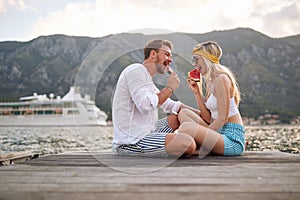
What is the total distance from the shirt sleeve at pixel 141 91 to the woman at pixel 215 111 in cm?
63

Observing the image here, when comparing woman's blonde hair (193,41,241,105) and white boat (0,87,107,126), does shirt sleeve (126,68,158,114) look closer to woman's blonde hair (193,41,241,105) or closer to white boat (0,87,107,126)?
woman's blonde hair (193,41,241,105)

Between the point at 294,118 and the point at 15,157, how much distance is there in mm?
59296

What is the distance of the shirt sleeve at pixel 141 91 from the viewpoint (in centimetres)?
377

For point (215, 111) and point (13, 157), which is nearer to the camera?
point (215, 111)

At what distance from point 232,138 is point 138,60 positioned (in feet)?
4.92

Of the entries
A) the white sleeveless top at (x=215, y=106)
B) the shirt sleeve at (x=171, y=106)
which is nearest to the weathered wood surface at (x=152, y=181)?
the white sleeveless top at (x=215, y=106)

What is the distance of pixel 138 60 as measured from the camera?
4.27 metres

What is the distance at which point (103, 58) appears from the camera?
438 cm

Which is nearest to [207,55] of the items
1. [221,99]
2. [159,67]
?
[221,99]

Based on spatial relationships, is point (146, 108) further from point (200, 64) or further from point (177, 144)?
point (200, 64)

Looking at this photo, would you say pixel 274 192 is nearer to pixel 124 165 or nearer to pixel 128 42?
pixel 124 165

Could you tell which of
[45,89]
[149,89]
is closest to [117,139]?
[149,89]

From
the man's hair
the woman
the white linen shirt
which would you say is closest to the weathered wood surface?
the white linen shirt

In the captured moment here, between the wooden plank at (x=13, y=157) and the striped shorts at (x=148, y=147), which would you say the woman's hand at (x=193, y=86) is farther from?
the wooden plank at (x=13, y=157)
